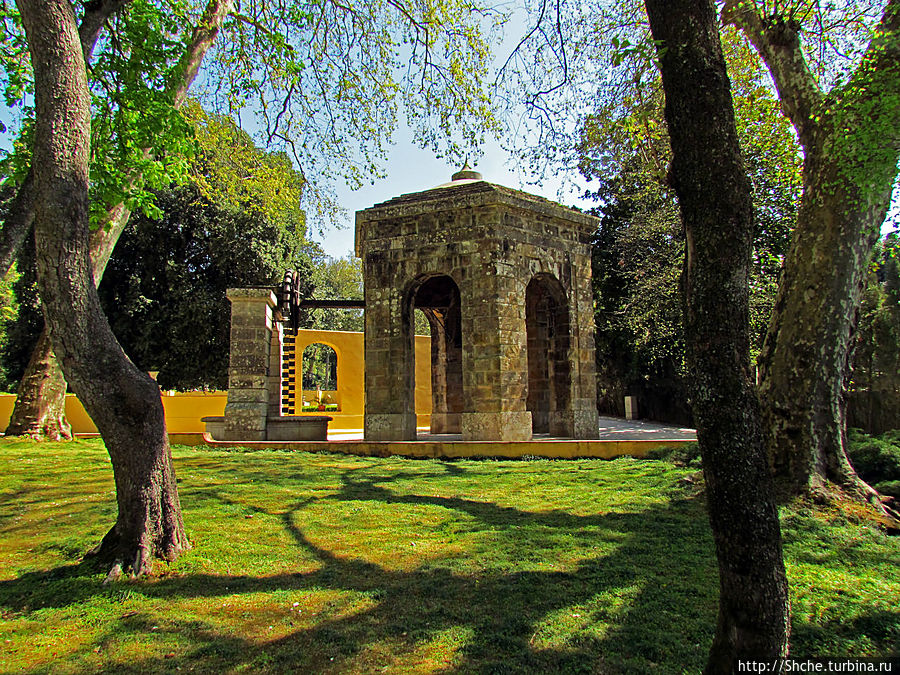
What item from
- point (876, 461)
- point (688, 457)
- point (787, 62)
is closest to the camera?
point (787, 62)

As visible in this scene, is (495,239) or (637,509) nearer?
(637,509)

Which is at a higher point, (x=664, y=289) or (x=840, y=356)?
(x=664, y=289)

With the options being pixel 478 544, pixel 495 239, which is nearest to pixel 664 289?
pixel 495 239

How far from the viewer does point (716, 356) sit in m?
2.52

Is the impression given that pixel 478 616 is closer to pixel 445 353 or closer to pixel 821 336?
pixel 821 336

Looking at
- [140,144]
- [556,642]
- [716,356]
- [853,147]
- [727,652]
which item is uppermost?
[140,144]

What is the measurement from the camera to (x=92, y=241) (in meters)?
8.39

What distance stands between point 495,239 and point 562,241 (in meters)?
1.88

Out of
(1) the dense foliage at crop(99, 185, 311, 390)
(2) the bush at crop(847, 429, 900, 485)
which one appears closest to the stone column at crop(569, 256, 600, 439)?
(2) the bush at crop(847, 429, 900, 485)

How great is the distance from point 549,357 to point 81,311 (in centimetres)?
1056

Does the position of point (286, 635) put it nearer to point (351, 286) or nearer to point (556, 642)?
point (556, 642)

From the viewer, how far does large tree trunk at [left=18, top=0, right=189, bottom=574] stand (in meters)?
3.79

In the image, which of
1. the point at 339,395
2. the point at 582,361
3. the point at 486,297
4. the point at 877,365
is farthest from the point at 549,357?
the point at 339,395

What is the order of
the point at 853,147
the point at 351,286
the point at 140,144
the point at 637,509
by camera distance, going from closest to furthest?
1. the point at 853,147
2. the point at 637,509
3. the point at 140,144
4. the point at 351,286
